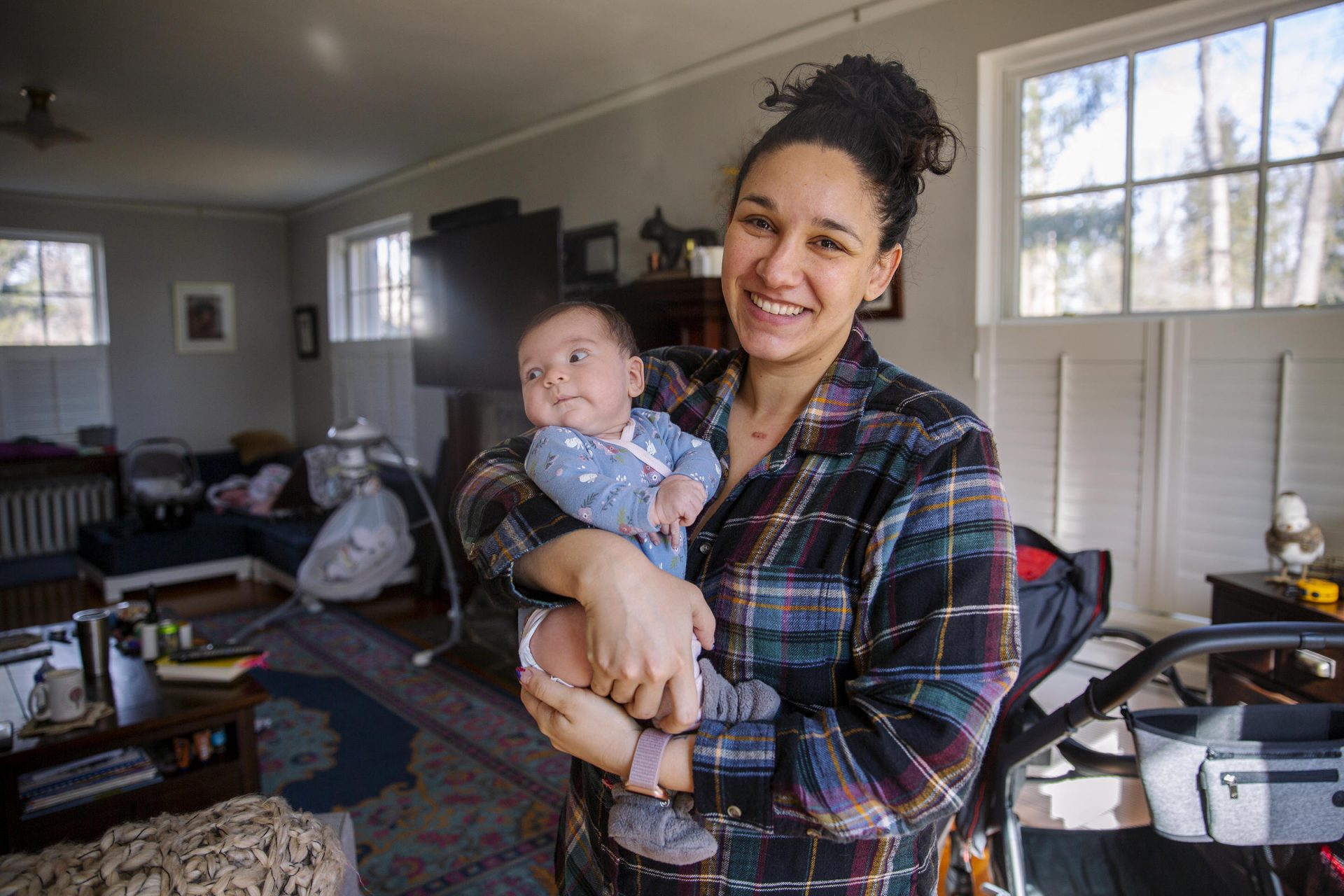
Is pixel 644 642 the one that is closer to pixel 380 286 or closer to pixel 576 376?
pixel 576 376

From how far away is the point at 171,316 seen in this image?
741 cm

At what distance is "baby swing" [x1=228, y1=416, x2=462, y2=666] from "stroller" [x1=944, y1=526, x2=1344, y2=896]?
3111 mm

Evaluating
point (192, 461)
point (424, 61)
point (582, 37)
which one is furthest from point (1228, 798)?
point (192, 461)

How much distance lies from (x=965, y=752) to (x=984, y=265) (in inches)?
98.3

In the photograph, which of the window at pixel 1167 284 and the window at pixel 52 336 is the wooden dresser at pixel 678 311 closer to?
the window at pixel 1167 284

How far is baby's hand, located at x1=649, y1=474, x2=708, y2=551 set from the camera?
913mm

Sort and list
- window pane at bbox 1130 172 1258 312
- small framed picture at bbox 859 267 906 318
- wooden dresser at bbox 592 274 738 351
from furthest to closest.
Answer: wooden dresser at bbox 592 274 738 351, small framed picture at bbox 859 267 906 318, window pane at bbox 1130 172 1258 312

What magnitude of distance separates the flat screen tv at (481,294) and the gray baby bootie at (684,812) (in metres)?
3.11

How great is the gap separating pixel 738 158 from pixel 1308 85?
1.79 m

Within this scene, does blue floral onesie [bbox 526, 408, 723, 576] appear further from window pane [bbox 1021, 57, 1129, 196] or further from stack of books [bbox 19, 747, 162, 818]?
window pane [bbox 1021, 57, 1129, 196]

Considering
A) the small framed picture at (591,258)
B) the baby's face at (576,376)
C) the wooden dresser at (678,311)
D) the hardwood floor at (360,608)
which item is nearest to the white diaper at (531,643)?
the baby's face at (576,376)

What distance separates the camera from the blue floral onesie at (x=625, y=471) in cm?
91

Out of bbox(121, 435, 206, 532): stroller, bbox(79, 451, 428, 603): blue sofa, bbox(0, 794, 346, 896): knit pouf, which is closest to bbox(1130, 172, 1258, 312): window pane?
bbox(0, 794, 346, 896): knit pouf

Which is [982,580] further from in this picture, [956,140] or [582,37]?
[582,37]
